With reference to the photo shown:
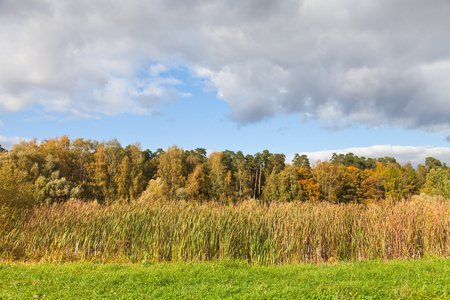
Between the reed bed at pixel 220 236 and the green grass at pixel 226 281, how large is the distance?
114cm

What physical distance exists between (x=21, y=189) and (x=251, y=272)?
33.6ft

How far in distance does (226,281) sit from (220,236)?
8.78 ft

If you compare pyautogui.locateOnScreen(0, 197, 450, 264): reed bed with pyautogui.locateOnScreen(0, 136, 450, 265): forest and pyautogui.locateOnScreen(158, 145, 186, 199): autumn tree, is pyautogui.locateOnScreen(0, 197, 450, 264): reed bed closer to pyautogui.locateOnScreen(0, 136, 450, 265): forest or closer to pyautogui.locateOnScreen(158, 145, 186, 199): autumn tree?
pyautogui.locateOnScreen(0, 136, 450, 265): forest

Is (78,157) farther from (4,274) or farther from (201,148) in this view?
(4,274)

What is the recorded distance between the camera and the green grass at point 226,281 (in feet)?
17.8

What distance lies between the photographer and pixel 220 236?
9031 millimetres

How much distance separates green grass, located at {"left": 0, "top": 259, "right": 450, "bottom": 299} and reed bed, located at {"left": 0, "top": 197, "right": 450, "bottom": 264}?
1.14 meters

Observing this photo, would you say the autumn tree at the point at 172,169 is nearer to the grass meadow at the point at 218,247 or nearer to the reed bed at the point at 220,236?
the grass meadow at the point at 218,247

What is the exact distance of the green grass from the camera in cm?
541

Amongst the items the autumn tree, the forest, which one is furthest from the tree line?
the forest

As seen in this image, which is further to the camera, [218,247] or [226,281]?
[218,247]

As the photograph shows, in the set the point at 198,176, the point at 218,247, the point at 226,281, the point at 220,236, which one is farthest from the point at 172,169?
the point at 226,281

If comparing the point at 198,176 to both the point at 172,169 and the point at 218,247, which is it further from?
the point at 218,247

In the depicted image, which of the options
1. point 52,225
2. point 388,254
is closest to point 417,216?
point 388,254
